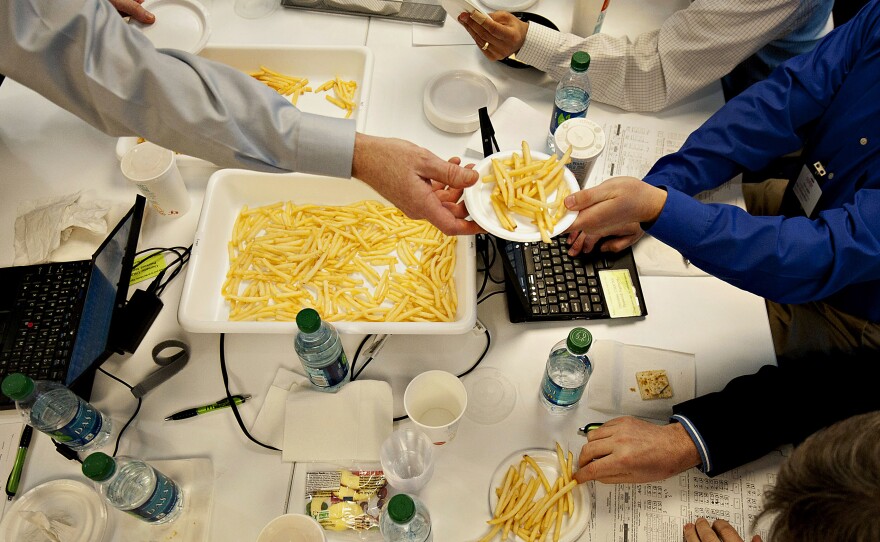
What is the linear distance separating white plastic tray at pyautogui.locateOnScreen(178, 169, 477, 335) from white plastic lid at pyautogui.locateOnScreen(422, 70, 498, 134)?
0.36 metres

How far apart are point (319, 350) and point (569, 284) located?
0.68 m

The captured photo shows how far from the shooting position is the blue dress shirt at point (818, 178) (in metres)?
1.31

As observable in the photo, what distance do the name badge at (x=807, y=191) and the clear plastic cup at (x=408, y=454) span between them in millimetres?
1256

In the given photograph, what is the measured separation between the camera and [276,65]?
199cm

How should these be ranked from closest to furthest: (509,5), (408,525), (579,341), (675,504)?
(408,525), (579,341), (675,504), (509,5)

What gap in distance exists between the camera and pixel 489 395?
1.39m

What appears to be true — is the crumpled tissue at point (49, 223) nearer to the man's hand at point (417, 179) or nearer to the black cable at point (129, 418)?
the black cable at point (129, 418)

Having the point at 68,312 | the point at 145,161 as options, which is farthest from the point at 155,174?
the point at 68,312

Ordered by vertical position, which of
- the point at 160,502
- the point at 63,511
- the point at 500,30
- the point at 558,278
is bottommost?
the point at 63,511

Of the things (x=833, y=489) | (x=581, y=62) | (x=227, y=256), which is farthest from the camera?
(x=227, y=256)

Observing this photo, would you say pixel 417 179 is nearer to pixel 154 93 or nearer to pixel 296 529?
pixel 154 93

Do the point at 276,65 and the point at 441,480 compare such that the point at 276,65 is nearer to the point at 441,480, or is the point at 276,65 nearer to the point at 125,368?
the point at 125,368

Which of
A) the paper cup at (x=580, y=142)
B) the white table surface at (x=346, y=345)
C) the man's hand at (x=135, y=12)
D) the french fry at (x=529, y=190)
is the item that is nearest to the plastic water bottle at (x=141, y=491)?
the white table surface at (x=346, y=345)

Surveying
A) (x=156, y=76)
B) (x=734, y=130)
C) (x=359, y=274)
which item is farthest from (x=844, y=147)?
(x=156, y=76)
